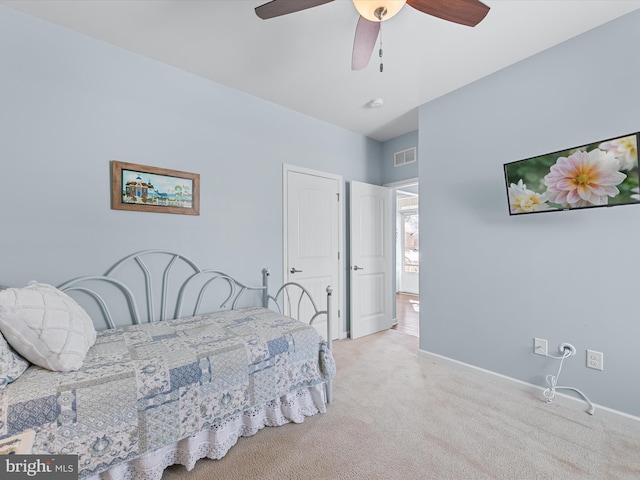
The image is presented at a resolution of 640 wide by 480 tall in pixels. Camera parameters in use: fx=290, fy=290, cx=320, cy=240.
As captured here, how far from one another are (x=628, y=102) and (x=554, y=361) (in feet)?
6.17

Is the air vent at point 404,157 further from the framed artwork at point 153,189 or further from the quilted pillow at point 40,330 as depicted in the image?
the quilted pillow at point 40,330

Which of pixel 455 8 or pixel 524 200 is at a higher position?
pixel 455 8

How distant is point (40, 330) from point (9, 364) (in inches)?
6.2

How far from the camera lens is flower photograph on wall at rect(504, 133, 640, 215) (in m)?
1.64

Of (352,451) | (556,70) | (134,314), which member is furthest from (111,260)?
(556,70)

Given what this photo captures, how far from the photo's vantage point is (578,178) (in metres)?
1.82

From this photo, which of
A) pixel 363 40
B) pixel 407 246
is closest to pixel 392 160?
pixel 363 40

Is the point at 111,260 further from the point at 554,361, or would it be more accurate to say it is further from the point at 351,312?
the point at 554,361

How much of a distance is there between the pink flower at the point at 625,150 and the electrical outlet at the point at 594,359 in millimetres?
1280

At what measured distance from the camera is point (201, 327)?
2.07 m

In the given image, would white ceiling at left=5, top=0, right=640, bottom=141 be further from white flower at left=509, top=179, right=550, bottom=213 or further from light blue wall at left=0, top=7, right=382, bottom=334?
white flower at left=509, top=179, right=550, bottom=213

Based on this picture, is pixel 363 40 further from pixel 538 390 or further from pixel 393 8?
pixel 538 390

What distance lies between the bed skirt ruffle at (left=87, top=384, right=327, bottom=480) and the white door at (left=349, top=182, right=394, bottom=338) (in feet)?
5.56

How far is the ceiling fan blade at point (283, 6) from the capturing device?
1.37 metres
